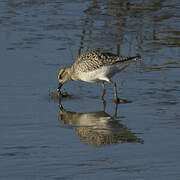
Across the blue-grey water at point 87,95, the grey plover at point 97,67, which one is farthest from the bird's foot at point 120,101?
the grey plover at point 97,67

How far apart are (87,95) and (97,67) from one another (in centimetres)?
55

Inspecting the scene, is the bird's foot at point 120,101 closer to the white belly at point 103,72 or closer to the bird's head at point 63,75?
the white belly at point 103,72

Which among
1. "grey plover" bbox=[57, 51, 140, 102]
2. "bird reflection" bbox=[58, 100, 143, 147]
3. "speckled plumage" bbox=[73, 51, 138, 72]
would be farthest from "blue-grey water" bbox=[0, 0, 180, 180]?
"speckled plumage" bbox=[73, 51, 138, 72]

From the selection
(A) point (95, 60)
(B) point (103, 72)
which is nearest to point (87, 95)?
(B) point (103, 72)

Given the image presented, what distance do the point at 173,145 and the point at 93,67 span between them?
351 centimetres

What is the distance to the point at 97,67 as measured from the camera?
11672 mm

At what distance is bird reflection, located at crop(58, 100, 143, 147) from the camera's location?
8.86 m

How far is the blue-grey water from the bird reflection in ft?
0.05

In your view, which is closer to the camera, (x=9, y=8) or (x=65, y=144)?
(x=65, y=144)

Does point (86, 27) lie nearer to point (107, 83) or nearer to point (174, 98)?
point (107, 83)

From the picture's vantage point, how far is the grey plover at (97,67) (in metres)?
11.6

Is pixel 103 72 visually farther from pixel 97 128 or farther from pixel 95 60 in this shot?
pixel 97 128

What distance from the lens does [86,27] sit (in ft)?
52.1

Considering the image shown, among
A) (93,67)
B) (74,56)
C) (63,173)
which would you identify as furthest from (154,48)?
(63,173)
